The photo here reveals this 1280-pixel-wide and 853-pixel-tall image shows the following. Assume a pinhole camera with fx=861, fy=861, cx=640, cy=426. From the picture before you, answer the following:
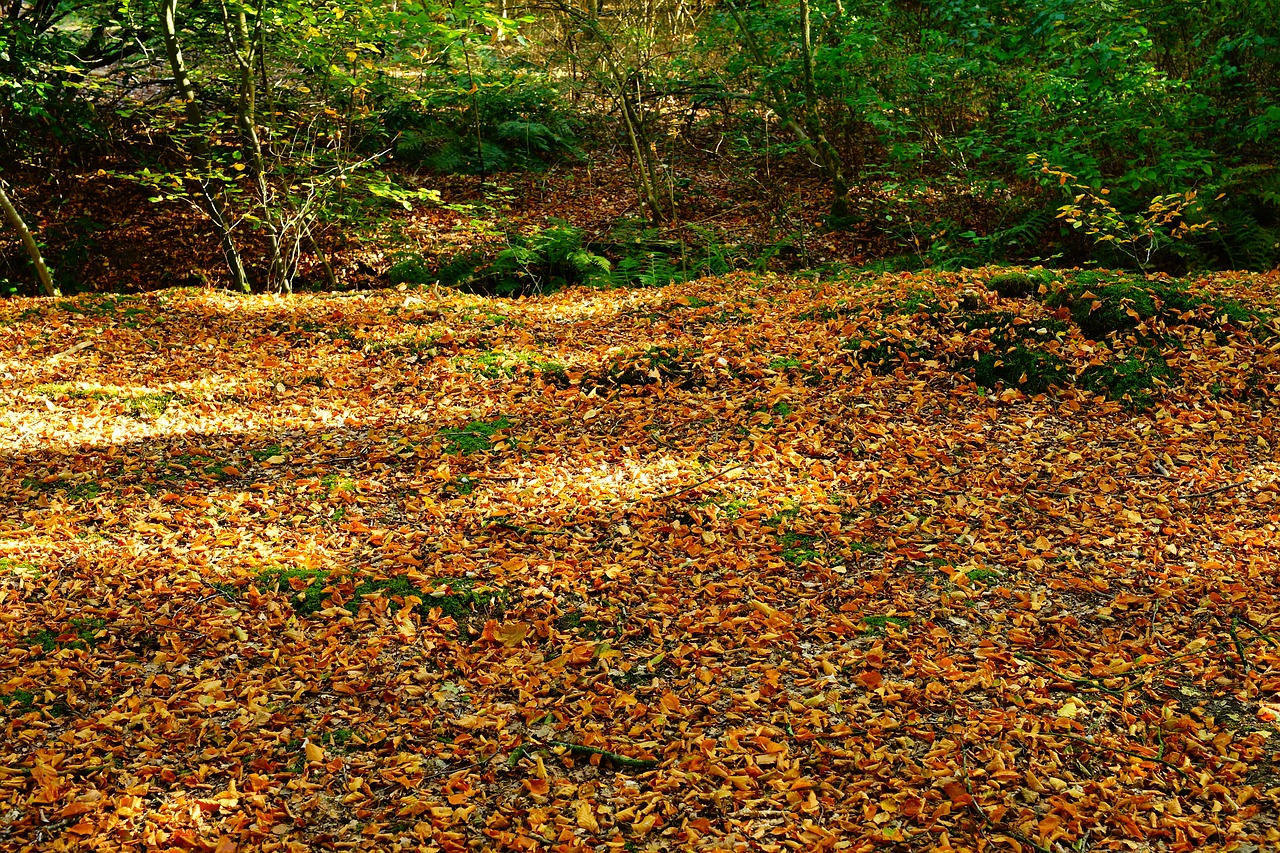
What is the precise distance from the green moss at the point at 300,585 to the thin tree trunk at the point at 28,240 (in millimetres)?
6551

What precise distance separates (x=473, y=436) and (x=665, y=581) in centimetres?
217

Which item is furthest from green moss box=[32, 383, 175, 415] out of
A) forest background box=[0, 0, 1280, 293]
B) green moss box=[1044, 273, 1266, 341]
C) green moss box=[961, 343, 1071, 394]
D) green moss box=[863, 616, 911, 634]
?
green moss box=[1044, 273, 1266, 341]

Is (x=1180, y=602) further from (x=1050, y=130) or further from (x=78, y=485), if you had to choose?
(x=1050, y=130)

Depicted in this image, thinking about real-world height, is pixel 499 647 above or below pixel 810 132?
below

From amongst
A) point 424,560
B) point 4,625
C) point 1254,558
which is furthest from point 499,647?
point 1254,558

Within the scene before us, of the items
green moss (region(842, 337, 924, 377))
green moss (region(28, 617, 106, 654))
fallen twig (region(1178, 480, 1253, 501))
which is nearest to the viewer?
green moss (region(28, 617, 106, 654))

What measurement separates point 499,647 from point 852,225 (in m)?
8.82

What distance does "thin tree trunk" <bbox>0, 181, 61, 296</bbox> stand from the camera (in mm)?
8508

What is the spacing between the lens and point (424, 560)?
4629 millimetres

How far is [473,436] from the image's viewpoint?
602 centimetres

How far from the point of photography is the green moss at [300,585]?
423cm

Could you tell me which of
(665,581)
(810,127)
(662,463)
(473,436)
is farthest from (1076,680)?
(810,127)

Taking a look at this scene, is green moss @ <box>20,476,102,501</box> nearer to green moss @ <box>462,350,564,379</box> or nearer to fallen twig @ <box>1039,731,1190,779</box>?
green moss @ <box>462,350,564,379</box>

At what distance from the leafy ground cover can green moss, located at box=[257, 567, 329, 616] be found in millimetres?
28
